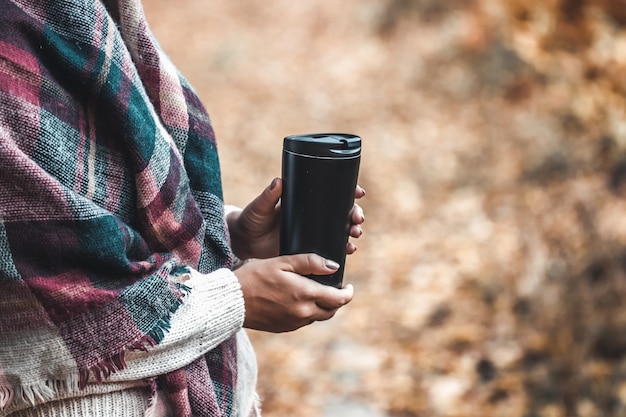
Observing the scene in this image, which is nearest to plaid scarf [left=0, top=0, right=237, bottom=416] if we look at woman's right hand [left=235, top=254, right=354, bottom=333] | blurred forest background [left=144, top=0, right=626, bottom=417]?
woman's right hand [left=235, top=254, right=354, bottom=333]

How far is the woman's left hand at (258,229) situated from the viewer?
131 centimetres

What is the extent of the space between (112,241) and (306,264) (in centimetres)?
34

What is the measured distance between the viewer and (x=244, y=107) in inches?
293

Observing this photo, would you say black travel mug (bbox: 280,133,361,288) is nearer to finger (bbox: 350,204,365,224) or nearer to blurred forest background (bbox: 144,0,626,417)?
finger (bbox: 350,204,365,224)

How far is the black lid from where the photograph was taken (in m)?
1.14

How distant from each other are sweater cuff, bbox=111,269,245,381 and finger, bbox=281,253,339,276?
10 centimetres

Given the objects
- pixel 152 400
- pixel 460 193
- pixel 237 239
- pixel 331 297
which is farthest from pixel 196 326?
pixel 460 193

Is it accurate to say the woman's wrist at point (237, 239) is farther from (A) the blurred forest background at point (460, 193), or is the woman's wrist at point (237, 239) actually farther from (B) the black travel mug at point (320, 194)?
(A) the blurred forest background at point (460, 193)

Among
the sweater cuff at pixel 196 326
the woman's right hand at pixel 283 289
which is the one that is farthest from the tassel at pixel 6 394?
the woman's right hand at pixel 283 289

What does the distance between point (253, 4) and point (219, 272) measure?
11.8 metres

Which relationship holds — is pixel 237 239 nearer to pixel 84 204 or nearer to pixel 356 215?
pixel 356 215

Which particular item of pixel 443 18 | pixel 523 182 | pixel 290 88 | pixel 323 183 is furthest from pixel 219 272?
pixel 443 18

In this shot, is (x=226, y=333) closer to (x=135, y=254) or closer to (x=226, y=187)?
(x=135, y=254)

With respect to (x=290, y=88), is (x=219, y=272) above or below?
above
